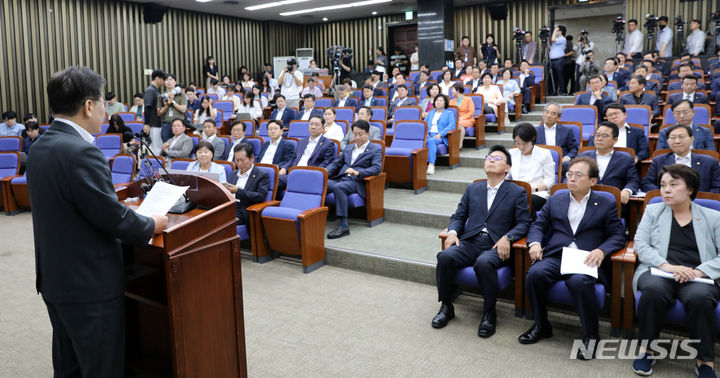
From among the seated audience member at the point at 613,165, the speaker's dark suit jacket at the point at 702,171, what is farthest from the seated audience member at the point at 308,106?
the speaker's dark suit jacket at the point at 702,171

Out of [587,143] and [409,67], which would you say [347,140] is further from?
[409,67]

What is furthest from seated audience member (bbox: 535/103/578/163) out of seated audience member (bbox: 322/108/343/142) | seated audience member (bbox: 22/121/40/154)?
seated audience member (bbox: 22/121/40/154)

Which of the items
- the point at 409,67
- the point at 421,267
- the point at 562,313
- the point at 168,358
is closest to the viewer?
the point at 168,358

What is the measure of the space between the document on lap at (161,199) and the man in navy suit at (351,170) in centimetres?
243

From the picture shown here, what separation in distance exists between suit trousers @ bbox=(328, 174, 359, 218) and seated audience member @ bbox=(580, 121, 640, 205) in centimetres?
190

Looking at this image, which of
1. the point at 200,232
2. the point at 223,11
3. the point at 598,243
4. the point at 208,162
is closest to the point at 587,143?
the point at 598,243

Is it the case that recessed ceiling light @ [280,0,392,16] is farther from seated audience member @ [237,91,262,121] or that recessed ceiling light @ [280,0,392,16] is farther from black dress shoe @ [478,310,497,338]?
black dress shoe @ [478,310,497,338]

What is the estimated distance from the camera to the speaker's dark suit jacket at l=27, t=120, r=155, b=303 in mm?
1456

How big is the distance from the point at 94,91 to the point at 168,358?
44.1 inches

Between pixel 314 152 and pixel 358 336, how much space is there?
2363 mm

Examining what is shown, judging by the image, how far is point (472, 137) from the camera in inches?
250

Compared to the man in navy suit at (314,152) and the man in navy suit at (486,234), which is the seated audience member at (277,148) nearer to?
the man in navy suit at (314,152)

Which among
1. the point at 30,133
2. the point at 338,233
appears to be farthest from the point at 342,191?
the point at 30,133

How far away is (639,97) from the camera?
5.72 meters
